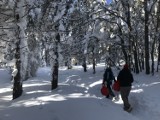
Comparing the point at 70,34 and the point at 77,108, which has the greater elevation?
the point at 70,34

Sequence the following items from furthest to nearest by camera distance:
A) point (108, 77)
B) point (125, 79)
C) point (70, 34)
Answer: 1. point (70, 34)
2. point (108, 77)
3. point (125, 79)

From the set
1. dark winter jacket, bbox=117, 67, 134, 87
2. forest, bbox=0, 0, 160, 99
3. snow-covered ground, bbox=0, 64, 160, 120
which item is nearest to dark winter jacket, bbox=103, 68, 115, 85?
snow-covered ground, bbox=0, 64, 160, 120

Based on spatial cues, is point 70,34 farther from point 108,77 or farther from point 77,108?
point 77,108

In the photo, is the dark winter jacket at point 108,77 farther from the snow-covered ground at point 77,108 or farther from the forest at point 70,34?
the forest at point 70,34

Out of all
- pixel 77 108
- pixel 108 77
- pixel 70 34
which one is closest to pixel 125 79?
pixel 77 108

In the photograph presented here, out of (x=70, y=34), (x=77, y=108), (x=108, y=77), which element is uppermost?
(x=70, y=34)

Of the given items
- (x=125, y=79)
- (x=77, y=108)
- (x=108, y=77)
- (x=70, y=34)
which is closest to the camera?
(x=77, y=108)

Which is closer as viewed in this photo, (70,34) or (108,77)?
(108,77)

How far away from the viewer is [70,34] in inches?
1091

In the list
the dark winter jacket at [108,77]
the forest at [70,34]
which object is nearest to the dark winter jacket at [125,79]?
the forest at [70,34]

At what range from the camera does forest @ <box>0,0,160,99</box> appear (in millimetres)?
15945

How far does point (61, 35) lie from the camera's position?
902 inches

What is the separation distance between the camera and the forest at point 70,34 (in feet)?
52.3

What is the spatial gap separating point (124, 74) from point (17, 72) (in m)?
5.27
